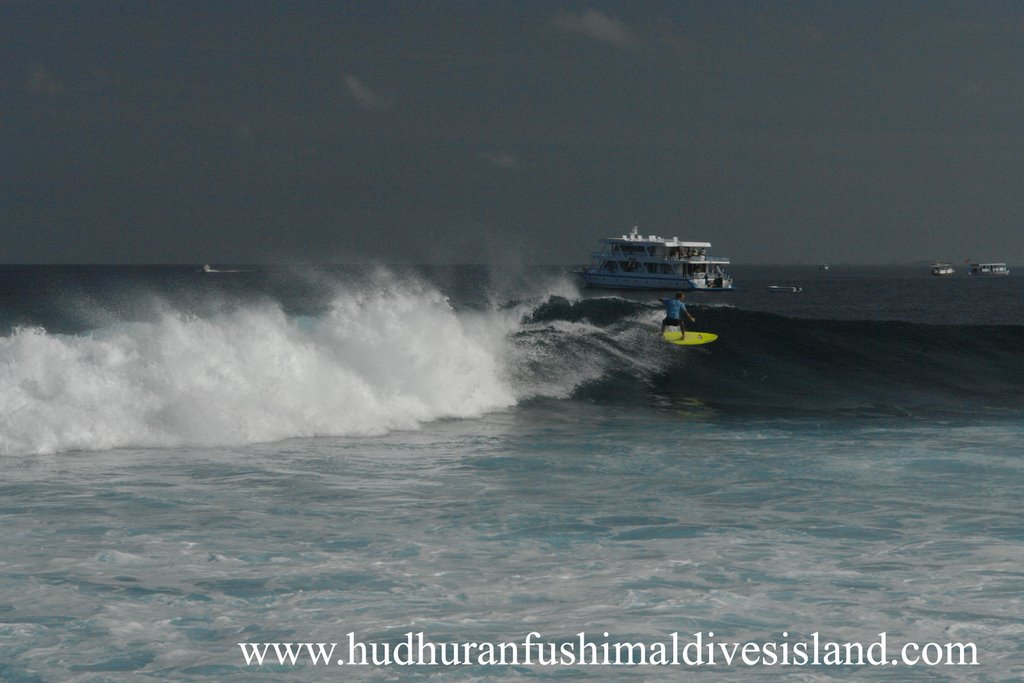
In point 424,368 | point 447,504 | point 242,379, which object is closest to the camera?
point 447,504

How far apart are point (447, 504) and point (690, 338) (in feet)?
65.1

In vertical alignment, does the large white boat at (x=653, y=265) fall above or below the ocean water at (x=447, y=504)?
above

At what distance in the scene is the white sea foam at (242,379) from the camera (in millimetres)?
15422

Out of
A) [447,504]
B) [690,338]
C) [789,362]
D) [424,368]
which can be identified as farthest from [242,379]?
[789,362]

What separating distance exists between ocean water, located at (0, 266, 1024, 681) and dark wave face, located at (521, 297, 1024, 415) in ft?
1.10

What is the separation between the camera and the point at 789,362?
29828 mm

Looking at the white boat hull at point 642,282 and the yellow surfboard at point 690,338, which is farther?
the white boat hull at point 642,282

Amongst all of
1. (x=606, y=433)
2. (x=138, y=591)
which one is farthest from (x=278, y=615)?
(x=606, y=433)

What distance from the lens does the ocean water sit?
738 cm

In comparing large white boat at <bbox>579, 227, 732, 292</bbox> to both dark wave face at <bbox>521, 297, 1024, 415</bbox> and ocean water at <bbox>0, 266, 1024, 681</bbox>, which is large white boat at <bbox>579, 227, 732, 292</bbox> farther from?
ocean water at <bbox>0, 266, 1024, 681</bbox>

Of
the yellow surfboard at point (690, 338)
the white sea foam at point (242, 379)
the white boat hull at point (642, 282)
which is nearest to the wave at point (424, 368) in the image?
the white sea foam at point (242, 379)

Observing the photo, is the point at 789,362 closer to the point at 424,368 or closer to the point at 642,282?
the point at 424,368

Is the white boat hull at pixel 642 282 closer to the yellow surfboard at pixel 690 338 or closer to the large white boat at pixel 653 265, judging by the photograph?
the large white boat at pixel 653 265

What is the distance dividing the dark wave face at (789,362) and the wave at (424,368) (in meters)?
0.10
